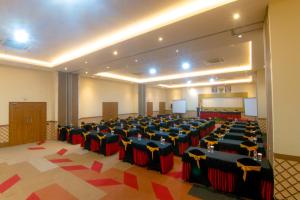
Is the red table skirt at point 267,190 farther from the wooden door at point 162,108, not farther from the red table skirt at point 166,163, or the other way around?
the wooden door at point 162,108

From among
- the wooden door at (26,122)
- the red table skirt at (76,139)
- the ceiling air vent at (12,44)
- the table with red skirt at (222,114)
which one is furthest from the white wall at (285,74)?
the table with red skirt at (222,114)

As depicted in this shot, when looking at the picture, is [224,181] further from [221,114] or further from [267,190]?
[221,114]

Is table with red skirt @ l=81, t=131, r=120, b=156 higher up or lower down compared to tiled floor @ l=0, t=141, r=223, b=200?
higher up

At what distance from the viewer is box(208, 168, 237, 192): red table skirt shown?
140 inches

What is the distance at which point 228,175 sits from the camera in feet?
11.8

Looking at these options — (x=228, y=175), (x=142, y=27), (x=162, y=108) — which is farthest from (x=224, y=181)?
(x=162, y=108)

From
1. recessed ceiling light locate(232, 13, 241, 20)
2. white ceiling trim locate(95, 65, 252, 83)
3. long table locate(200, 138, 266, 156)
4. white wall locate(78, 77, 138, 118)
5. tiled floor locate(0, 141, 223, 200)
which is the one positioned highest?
white ceiling trim locate(95, 65, 252, 83)

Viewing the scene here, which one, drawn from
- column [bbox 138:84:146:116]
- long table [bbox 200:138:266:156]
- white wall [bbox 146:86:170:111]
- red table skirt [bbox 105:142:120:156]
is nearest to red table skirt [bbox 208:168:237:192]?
long table [bbox 200:138:266:156]

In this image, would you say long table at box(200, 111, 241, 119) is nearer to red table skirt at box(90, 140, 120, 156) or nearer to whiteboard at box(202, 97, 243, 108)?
whiteboard at box(202, 97, 243, 108)

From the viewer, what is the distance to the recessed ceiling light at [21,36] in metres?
4.77

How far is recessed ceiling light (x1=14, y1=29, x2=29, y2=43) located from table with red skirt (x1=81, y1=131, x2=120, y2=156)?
4.23 m

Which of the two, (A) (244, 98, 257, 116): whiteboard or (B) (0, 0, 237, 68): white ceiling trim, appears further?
(A) (244, 98, 257, 116): whiteboard

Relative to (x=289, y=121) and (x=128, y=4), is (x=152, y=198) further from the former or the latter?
(x=128, y=4)

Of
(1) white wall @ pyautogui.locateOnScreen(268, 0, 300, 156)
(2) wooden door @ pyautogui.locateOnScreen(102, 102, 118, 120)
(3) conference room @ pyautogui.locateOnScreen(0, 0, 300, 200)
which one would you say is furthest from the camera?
(2) wooden door @ pyautogui.locateOnScreen(102, 102, 118, 120)
